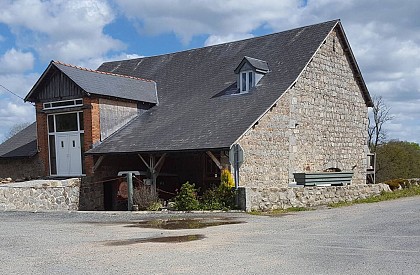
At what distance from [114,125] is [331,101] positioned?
9392 millimetres

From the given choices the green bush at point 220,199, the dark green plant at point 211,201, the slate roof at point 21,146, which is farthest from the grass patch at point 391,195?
the slate roof at point 21,146

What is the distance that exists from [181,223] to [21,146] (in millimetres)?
14605

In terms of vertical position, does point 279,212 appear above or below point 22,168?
below

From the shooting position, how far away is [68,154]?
21125 millimetres

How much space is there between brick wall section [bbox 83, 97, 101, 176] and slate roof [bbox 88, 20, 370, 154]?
1.65ft

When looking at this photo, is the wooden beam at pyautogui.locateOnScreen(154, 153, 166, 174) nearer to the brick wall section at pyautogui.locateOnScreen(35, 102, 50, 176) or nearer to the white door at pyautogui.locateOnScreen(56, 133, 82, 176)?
the white door at pyautogui.locateOnScreen(56, 133, 82, 176)

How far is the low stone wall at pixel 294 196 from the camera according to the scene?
15.4 metres

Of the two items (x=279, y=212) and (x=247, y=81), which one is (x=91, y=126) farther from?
(x=279, y=212)

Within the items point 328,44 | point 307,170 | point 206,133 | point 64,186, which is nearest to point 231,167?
point 206,133

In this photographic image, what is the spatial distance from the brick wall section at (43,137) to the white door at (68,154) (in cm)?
56

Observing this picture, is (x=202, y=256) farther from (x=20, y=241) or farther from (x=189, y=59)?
(x=189, y=59)

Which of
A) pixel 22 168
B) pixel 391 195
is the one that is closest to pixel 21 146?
pixel 22 168

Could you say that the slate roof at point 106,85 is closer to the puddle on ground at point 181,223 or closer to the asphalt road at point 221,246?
the asphalt road at point 221,246

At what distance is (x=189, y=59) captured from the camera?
25.2 meters
